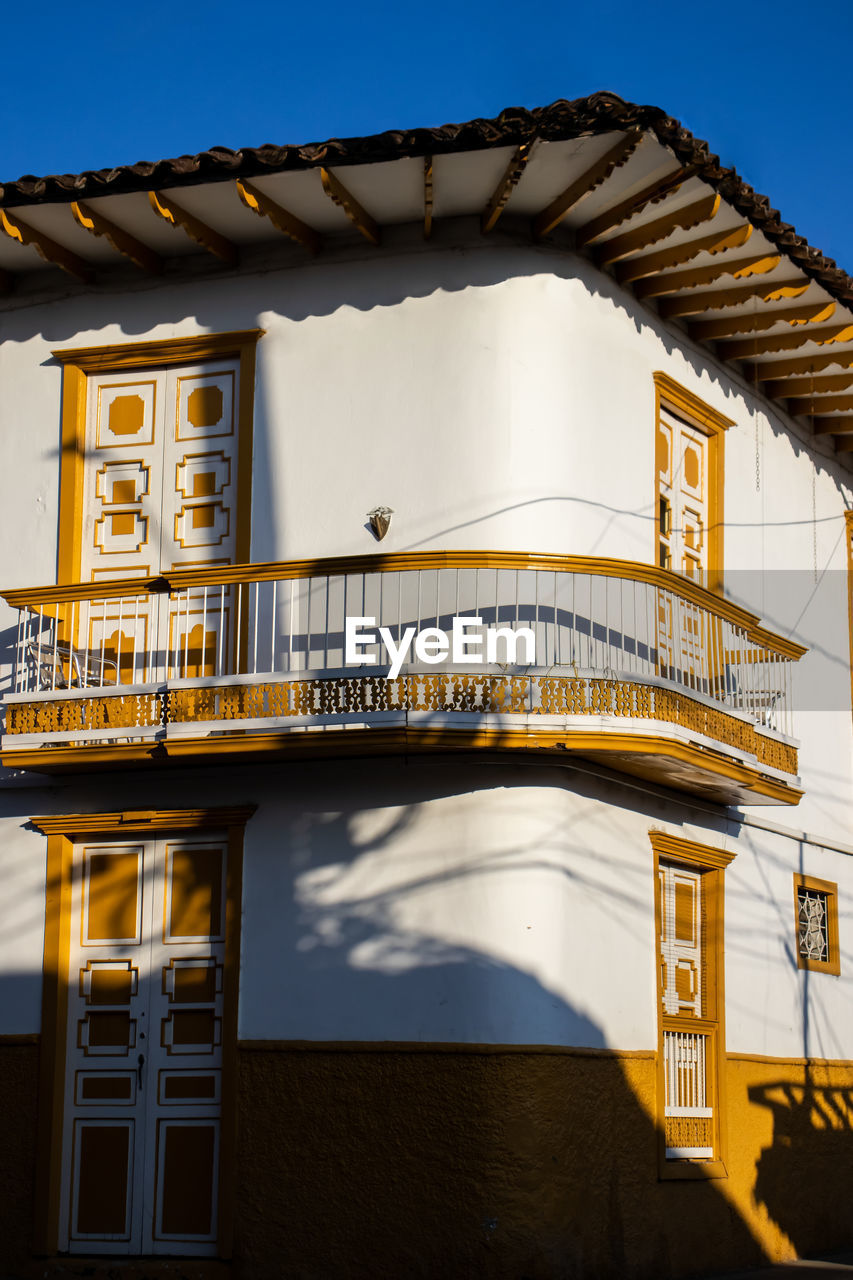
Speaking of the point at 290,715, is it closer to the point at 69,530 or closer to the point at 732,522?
the point at 69,530

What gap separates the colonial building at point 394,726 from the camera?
11250 mm

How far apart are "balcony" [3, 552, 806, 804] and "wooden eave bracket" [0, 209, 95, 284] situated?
2.58m

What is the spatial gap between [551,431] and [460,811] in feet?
9.12

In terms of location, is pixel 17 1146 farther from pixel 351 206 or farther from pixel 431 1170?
pixel 351 206

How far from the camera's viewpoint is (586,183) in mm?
11945

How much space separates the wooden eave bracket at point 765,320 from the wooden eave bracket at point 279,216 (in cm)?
335

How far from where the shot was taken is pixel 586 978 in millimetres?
11609

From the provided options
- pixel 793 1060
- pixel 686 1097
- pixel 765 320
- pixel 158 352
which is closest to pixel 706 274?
pixel 765 320

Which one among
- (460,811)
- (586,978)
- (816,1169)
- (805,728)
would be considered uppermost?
(805,728)

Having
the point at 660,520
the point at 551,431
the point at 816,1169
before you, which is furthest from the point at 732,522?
the point at 816,1169

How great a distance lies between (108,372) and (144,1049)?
5035 millimetres

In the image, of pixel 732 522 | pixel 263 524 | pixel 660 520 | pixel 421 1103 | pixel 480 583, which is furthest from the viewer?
pixel 732 522

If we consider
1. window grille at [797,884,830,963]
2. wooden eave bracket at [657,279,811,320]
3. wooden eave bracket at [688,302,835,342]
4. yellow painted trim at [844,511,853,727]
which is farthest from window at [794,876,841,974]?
wooden eave bracket at [657,279,811,320]
